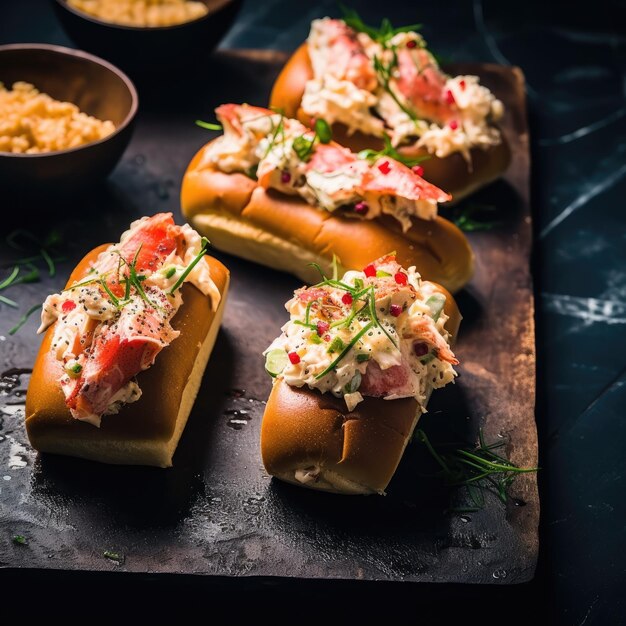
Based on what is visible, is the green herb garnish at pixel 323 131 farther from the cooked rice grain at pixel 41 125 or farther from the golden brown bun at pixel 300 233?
the cooked rice grain at pixel 41 125

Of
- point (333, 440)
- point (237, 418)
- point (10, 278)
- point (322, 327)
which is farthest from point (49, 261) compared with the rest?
point (333, 440)

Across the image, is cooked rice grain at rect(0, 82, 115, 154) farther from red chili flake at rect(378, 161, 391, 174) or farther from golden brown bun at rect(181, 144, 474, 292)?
red chili flake at rect(378, 161, 391, 174)

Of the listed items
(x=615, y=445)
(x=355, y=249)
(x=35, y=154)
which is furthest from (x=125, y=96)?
(x=615, y=445)

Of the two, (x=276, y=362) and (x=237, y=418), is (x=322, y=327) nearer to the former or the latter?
(x=276, y=362)

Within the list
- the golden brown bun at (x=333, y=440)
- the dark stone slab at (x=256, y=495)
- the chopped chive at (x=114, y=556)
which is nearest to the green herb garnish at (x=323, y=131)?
the dark stone slab at (x=256, y=495)

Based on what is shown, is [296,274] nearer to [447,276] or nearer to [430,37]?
[447,276]

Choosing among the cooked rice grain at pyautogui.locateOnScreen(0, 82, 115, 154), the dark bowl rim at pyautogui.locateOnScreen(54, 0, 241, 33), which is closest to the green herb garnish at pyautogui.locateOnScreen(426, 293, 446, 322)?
the cooked rice grain at pyautogui.locateOnScreen(0, 82, 115, 154)
